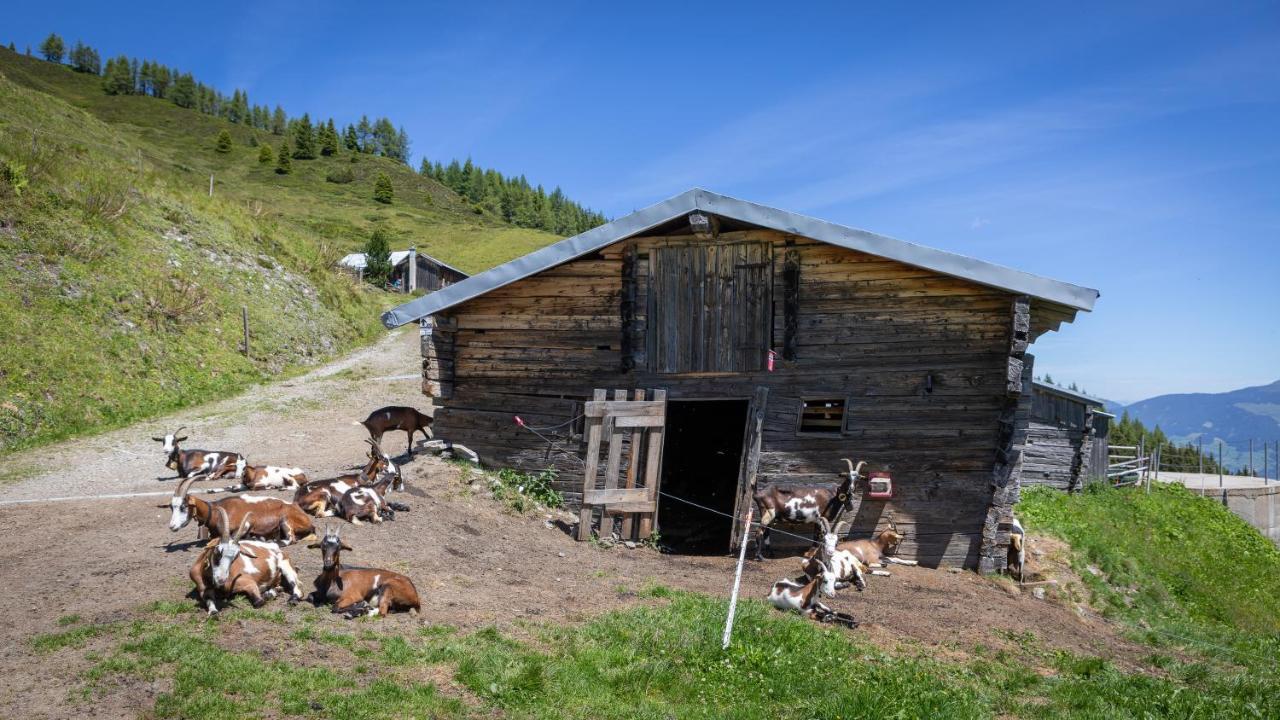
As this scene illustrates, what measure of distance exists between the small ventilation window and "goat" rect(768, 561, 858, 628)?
375 centimetres

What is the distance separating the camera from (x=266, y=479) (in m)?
13.3

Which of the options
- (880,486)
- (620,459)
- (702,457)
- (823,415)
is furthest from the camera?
(702,457)

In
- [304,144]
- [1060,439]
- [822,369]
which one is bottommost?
[1060,439]

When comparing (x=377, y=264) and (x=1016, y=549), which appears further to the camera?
(x=377, y=264)

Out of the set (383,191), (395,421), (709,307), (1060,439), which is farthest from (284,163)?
(709,307)

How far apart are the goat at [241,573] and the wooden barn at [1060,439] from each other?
21.7 meters

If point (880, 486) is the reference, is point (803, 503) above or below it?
below

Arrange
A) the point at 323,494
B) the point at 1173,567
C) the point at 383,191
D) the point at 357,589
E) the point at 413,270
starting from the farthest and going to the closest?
the point at 383,191 < the point at 413,270 < the point at 1173,567 < the point at 323,494 < the point at 357,589

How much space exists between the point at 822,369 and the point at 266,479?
9583 millimetres

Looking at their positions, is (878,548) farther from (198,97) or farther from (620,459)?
(198,97)


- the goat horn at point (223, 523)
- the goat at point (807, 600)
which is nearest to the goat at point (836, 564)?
the goat at point (807, 600)

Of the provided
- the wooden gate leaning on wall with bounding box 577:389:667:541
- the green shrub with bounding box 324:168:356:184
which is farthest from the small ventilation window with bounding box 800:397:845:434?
the green shrub with bounding box 324:168:356:184

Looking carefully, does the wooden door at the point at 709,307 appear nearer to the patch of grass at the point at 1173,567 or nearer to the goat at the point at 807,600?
the goat at the point at 807,600

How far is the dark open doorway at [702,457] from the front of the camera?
1878cm
